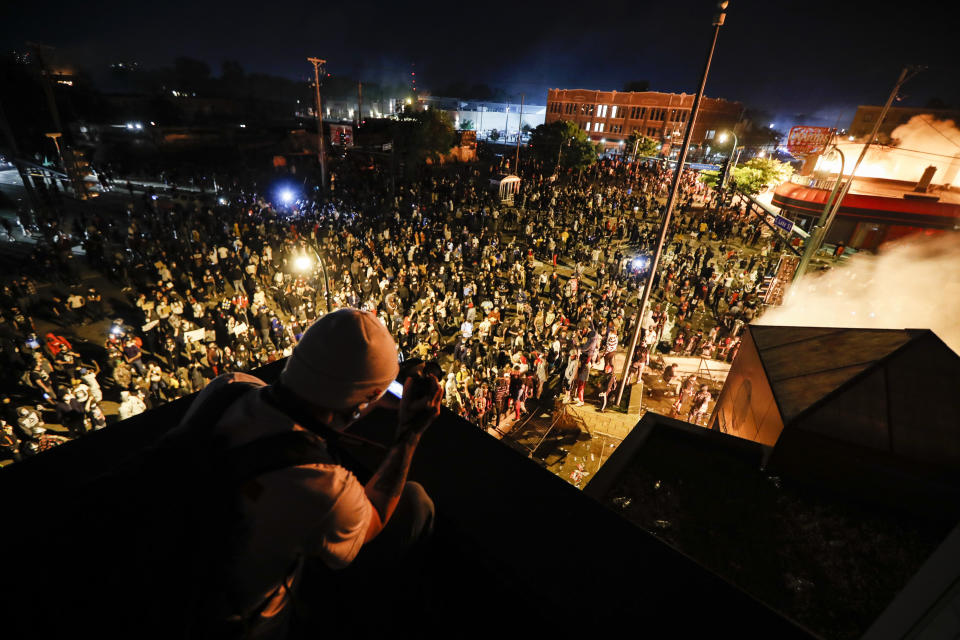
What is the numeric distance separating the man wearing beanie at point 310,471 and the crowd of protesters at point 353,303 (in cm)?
778

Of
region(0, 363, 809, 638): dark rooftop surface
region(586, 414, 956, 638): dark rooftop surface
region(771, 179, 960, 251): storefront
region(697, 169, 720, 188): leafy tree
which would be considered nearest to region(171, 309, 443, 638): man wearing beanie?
region(0, 363, 809, 638): dark rooftop surface

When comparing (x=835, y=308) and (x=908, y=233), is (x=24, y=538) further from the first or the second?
(x=908, y=233)

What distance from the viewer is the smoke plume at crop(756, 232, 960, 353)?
15164mm

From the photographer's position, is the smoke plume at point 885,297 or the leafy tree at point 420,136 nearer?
the smoke plume at point 885,297

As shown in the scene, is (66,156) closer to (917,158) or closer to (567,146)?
(567,146)

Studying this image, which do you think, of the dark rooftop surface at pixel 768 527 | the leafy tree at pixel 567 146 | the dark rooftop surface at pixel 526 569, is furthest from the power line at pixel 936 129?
the dark rooftop surface at pixel 526 569

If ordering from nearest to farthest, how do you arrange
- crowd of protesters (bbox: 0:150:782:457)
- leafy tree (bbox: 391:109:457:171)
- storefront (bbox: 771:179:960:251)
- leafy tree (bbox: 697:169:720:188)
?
crowd of protesters (bbox: 0:150:782:457) < storefront (bbox: 771:179:960:251) < leafy tree (bbox: 391:109:457:171) < leafy tree (bbox: 697:169:720:188)

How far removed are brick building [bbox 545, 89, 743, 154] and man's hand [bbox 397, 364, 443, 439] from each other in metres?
75.6

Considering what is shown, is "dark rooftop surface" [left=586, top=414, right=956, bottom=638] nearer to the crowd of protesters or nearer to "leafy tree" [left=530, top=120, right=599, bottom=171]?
the crowd of protesters

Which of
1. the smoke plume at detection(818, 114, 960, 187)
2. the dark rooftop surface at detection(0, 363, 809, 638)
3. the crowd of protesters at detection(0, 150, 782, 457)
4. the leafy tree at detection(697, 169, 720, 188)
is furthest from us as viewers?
the leafy tree at detection(697, 169, 720, 188)

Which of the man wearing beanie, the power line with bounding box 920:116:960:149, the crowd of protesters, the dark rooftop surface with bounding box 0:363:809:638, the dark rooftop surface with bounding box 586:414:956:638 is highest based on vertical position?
the power line with bounding box 920:116:960:149

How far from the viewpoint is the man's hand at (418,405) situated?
1900mm

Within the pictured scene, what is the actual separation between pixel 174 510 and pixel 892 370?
7571 millimetres

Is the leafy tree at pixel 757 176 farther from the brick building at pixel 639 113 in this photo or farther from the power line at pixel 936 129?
the brick building at pixel 639 113
